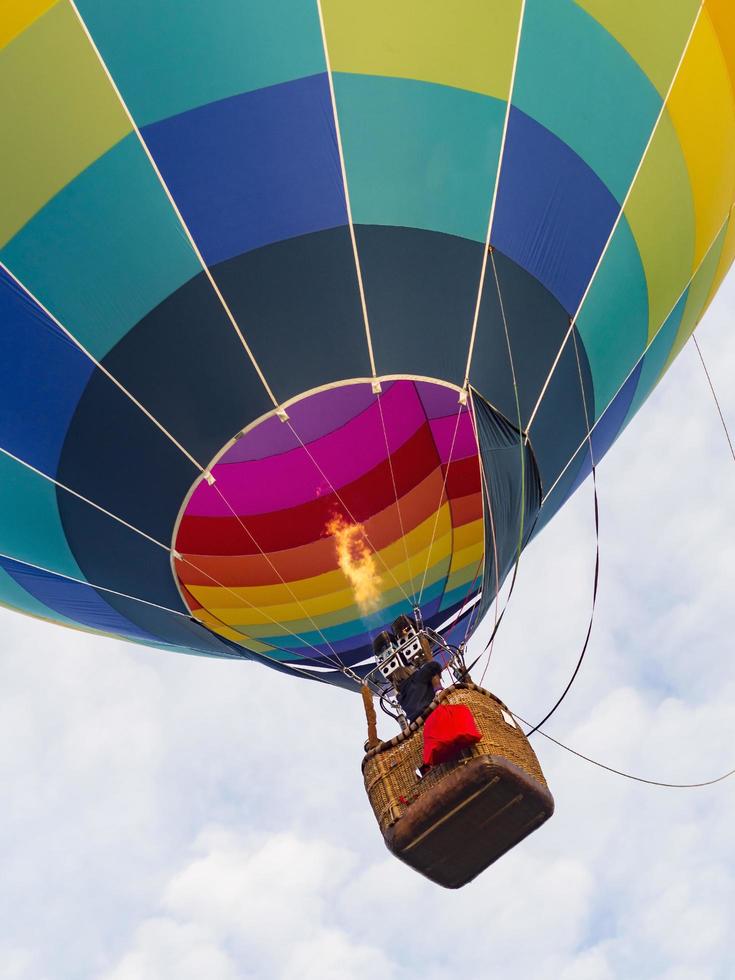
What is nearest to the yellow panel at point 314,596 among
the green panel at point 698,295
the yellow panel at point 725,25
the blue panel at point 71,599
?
the blue panel at point 71,599

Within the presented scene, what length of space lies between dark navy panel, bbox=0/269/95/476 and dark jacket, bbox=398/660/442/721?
215 cm

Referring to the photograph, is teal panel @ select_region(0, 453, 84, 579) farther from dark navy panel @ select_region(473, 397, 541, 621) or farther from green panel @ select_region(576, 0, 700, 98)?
green panel @ select_region(576, 0, 700, 98)

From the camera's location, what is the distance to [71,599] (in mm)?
6340

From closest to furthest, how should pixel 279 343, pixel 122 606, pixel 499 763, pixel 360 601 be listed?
pixel 499 763
pixel 279 343
pixel 122 606
pixel 360 601

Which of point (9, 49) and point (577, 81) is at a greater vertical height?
point (9, 49)

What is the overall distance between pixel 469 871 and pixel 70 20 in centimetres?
414

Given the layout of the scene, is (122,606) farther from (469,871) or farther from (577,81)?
(577,81)

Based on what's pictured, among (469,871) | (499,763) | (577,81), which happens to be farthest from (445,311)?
(469,871)

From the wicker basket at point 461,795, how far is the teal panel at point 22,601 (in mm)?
2987

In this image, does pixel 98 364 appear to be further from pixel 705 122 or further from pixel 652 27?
pixel 705 122

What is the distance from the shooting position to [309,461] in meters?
6.54

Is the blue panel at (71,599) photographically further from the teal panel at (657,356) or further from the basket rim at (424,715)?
the teal panel at (657,356)

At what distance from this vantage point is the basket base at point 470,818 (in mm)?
4129

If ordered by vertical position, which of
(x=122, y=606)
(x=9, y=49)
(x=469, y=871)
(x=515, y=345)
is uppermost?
(x=9, y=49)
